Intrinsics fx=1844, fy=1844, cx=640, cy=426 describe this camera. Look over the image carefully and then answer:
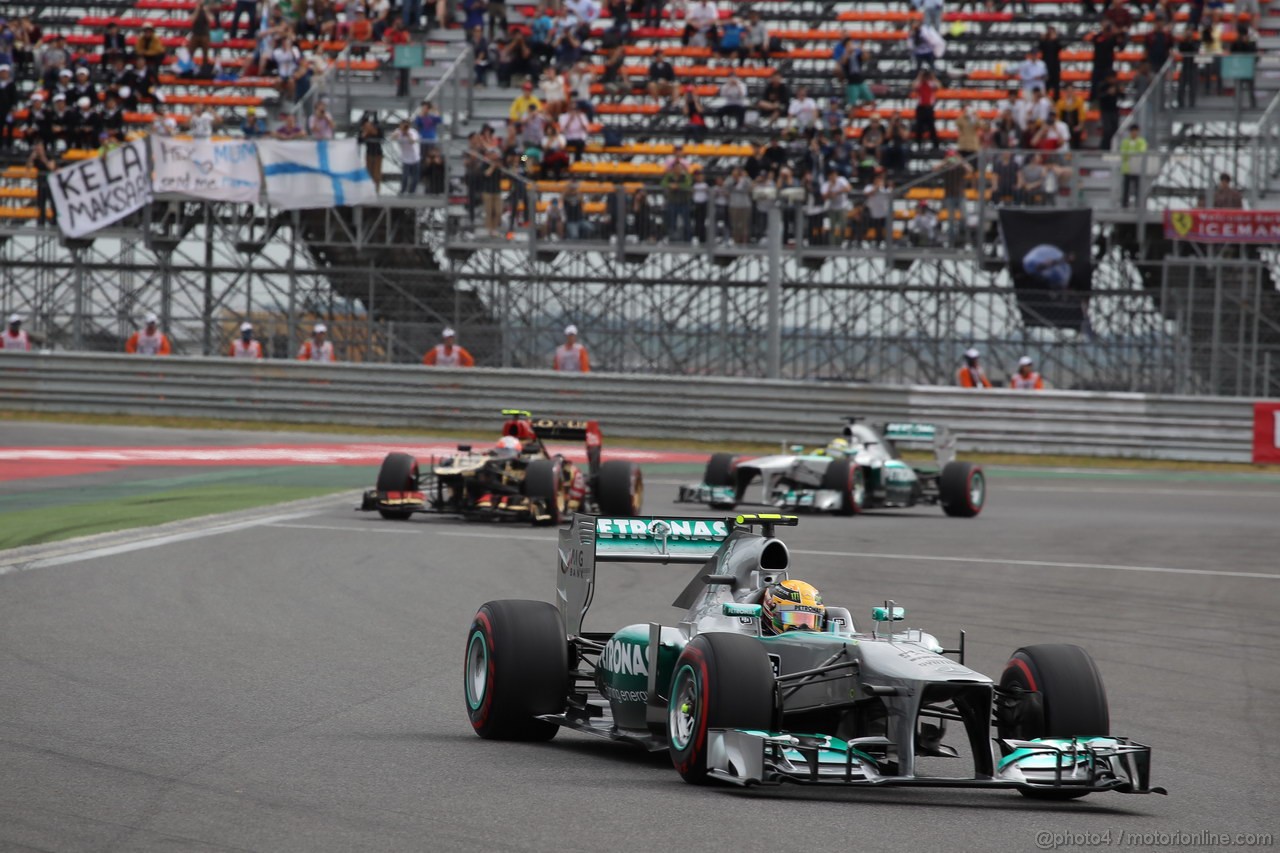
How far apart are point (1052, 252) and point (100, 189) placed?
16456mm

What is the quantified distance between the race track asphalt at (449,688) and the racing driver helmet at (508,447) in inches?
36.5

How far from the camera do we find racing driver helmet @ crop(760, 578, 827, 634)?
7996 mm

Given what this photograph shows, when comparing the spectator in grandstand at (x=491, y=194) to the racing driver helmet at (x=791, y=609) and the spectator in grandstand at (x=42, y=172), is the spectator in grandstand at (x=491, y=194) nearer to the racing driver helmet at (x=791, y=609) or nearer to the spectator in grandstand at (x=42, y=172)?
the spectator in grandstand at (x=42, y=172)

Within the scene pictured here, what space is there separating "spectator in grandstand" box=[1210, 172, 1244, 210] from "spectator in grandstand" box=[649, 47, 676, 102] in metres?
11.5

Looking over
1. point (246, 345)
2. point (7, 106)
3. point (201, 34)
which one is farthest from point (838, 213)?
point (7, 106)

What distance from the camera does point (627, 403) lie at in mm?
29844

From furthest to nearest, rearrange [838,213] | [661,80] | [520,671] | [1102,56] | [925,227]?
[661,80] → [1102,56] → [838,213] → [925,227] → [520,671]

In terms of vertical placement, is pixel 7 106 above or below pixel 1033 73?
below

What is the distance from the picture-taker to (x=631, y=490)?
19516 millimetres

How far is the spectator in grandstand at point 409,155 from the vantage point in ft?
104

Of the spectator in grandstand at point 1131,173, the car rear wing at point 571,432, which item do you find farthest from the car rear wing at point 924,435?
the spectator in grandstand at point 1131,173

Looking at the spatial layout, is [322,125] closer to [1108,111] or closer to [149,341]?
[149,341]

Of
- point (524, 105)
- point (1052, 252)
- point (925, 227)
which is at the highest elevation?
point (524, 105)

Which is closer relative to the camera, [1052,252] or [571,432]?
[571,432]
